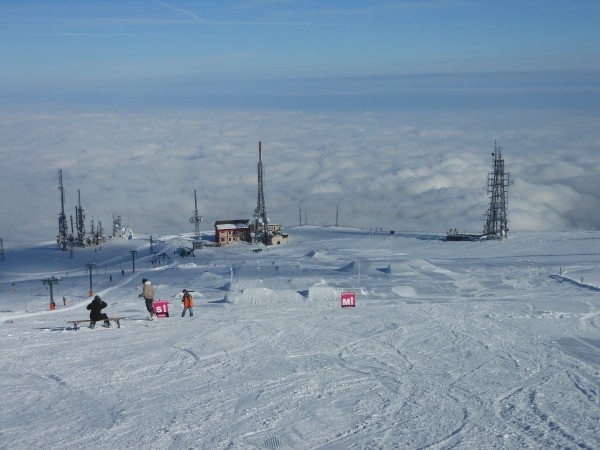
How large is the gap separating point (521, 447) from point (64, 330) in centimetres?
1085

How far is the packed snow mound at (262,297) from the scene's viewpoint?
2166cm

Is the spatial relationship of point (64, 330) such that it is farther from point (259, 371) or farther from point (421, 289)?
point (421, 289)

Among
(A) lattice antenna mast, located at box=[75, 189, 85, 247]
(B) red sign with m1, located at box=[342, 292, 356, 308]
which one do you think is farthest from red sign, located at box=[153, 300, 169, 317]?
(A) lattice antenna mast, located at box=[75, 189, 85, 247]

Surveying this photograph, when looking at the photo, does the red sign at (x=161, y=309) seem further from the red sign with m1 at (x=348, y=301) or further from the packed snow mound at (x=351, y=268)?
the packed snow mound at (x=351, y=268)

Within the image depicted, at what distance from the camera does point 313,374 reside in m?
10.9

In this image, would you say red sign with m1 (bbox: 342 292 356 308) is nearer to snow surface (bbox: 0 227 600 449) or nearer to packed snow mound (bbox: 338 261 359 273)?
snow surface (bbox: 0 227 600 449)

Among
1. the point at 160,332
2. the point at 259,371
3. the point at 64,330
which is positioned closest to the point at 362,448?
the point at 259,371

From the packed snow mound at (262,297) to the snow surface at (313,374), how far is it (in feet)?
0.20


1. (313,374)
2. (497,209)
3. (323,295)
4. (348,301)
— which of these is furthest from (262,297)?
(497,209)

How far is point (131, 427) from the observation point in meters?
8.47

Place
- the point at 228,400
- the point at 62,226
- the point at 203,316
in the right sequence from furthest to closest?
the point at 62,226 → the point at 203,316 → the point at 228,400

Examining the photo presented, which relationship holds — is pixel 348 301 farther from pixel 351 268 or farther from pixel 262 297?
pixel 351 268

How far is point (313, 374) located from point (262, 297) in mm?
11287

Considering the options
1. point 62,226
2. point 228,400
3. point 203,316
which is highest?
point 228,400
